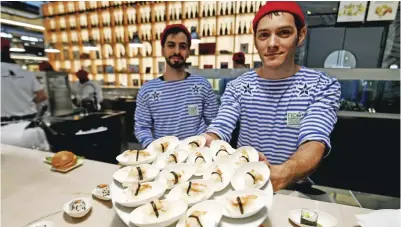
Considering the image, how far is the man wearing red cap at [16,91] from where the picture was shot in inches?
109

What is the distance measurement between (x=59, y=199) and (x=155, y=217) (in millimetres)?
632

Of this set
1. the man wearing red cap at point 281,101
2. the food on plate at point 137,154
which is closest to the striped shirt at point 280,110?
the man wearing red cap at point 281,101

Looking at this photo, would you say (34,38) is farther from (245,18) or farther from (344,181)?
(344,181)

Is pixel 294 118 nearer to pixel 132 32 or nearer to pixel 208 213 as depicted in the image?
pixel 208 213

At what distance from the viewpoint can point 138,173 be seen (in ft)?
2.60

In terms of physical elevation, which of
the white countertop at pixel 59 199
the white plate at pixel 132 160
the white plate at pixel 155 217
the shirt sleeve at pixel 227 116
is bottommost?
the white countertop at pixel 59 199

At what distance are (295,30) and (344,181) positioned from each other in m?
2.19

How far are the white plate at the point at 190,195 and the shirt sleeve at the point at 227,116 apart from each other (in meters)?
0.56

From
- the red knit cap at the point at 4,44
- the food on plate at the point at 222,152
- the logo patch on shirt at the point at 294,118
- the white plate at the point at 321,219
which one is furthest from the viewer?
the red knit cap at the point at 4,44

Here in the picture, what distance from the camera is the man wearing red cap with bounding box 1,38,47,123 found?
9.07 ft

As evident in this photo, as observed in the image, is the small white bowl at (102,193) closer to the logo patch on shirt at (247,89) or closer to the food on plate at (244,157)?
the food on plate at (244,157)

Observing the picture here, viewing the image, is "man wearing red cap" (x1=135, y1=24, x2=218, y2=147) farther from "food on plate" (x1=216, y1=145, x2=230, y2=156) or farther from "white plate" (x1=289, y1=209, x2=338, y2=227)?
"white plate" (x1=289, y1=209, x2=338, y2=227)

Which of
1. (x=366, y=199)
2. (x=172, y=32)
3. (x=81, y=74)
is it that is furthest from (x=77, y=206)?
(x=81, y=74)

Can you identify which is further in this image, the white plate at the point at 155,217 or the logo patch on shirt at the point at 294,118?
the logo patch on shirt at the point at 294,118
